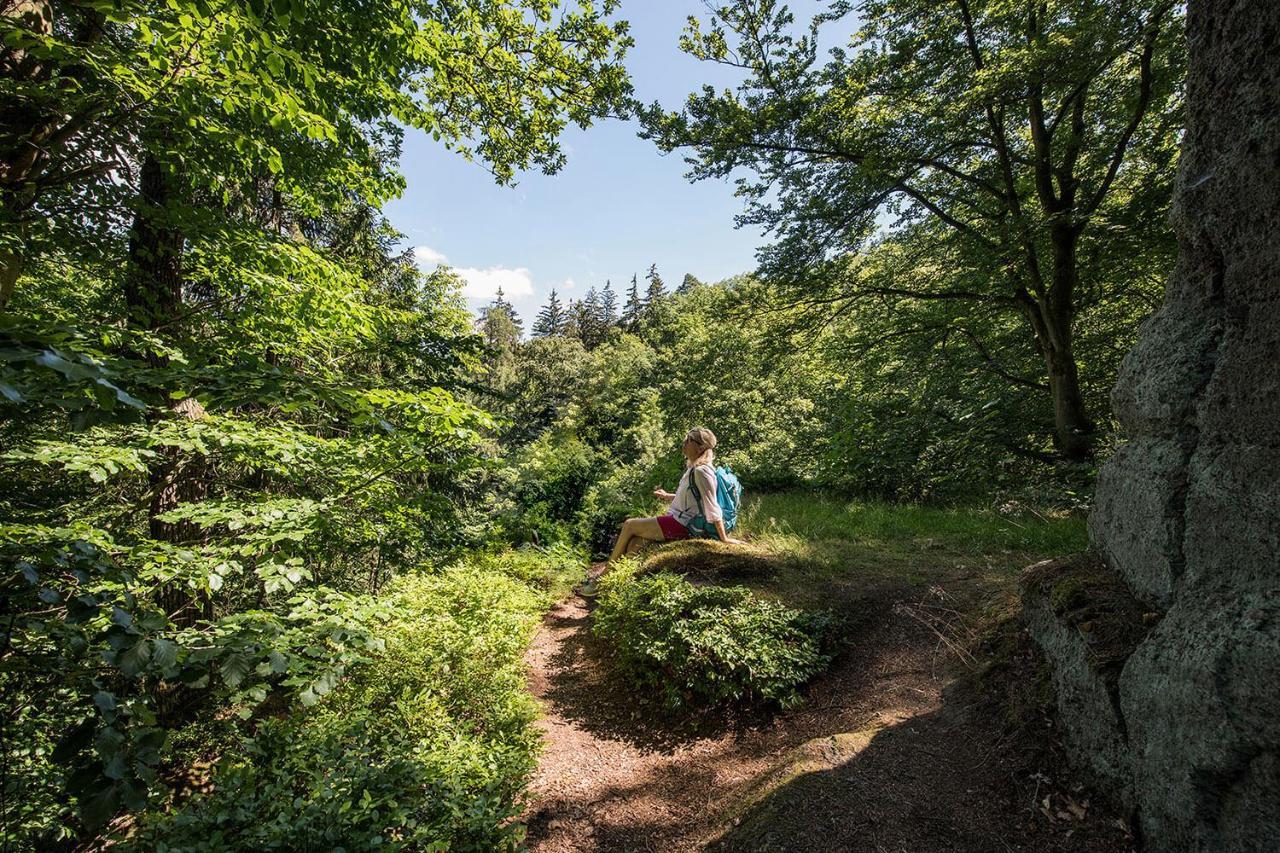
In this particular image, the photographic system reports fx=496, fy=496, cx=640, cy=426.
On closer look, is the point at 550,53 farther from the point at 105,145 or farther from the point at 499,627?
the point at 499,627

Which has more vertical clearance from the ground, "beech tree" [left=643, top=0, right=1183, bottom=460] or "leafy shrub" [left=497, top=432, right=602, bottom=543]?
"beech tree" [left=643, top=0, right=1183, bottom=460]

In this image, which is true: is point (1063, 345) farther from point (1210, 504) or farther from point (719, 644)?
point (719, 644)

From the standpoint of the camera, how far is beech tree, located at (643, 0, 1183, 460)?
5.39 meters

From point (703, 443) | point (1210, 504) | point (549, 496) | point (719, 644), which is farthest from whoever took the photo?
point (549, 496)

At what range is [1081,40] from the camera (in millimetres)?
4477

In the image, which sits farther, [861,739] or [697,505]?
[697,505]

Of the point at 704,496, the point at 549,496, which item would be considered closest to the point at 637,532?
the point at 704,496

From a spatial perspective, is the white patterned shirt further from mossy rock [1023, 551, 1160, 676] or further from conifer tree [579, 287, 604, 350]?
conifer tree [579, 287, 604, 350]

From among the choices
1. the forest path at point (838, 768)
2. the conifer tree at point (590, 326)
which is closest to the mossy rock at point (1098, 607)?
the forest path at point (838, 768)

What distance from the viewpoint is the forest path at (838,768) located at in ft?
7.98

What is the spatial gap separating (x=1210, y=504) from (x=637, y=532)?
5234 millimetres

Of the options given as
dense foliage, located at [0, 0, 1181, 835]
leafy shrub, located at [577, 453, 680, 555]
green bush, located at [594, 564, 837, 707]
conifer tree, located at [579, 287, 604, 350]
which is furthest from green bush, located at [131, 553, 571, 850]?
conifer tree, located at [579, 287, 604, 350]

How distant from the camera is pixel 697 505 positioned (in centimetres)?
621

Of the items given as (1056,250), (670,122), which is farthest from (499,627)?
(1056,250)
